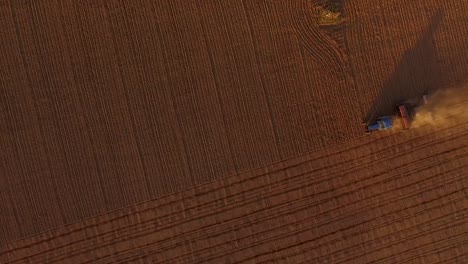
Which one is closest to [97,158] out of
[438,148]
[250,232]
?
[250,232]

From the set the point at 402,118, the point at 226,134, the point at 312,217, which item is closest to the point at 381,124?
the point at 402,118

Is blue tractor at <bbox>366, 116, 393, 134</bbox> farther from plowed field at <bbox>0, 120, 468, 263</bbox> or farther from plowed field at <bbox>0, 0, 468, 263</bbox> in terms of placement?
plowed field at <bbox>0, 120, 468, 263</bbox>

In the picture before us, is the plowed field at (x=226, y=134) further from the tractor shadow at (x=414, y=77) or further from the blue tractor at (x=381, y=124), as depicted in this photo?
the blue tractor at (x=381, y=124)

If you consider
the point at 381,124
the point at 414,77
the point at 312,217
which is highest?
the point at 414,77

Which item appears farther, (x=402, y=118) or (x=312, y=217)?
(x=312, y=217)

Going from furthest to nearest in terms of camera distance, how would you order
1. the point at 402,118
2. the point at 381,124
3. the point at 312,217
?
the point at 312,217, the point at 402,118, the point at 381,124

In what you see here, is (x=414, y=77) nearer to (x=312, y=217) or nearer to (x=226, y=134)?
(x=312, y=217)

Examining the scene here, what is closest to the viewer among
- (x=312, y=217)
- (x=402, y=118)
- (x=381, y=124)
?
(x=381, y=124)

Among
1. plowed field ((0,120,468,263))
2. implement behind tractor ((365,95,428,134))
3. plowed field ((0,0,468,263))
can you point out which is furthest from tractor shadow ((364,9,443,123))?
plowed field ((0,120,468,263))
